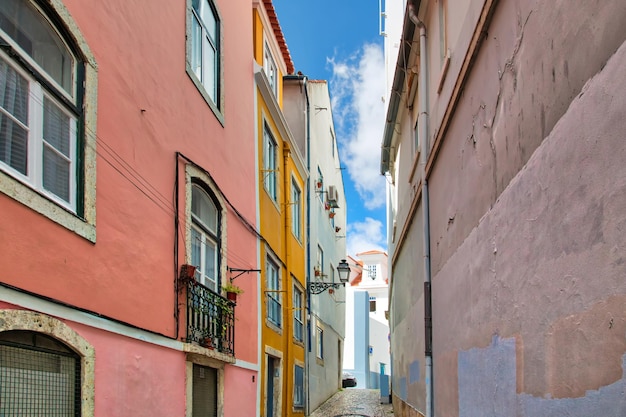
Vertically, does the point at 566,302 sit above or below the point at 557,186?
below

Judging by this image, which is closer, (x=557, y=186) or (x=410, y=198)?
(x=557, y=186)

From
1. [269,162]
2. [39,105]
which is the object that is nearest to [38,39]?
[39,105]

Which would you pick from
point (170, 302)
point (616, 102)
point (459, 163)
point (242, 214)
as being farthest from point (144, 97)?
point (616, 102)

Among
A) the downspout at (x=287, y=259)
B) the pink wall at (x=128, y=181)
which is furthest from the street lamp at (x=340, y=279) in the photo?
the pink wall at (x=128, y=181)

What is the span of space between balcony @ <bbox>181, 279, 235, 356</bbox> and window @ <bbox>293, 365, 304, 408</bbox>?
6273 millimetres

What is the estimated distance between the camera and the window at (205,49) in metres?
8.47

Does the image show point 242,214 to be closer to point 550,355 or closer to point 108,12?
point 108,12

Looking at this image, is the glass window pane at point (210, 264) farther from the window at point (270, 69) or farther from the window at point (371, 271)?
the window at point (371, 271)

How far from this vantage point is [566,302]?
341cm

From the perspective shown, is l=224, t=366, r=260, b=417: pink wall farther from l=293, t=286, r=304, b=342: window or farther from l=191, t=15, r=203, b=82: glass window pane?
l=293, t=286, r=304, b=342: window

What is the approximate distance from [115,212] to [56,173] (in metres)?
0.87

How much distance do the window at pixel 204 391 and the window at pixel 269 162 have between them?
5.07 metres

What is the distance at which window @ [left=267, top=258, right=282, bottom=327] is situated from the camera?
41.8ft

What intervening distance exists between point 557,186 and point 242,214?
7387mm
